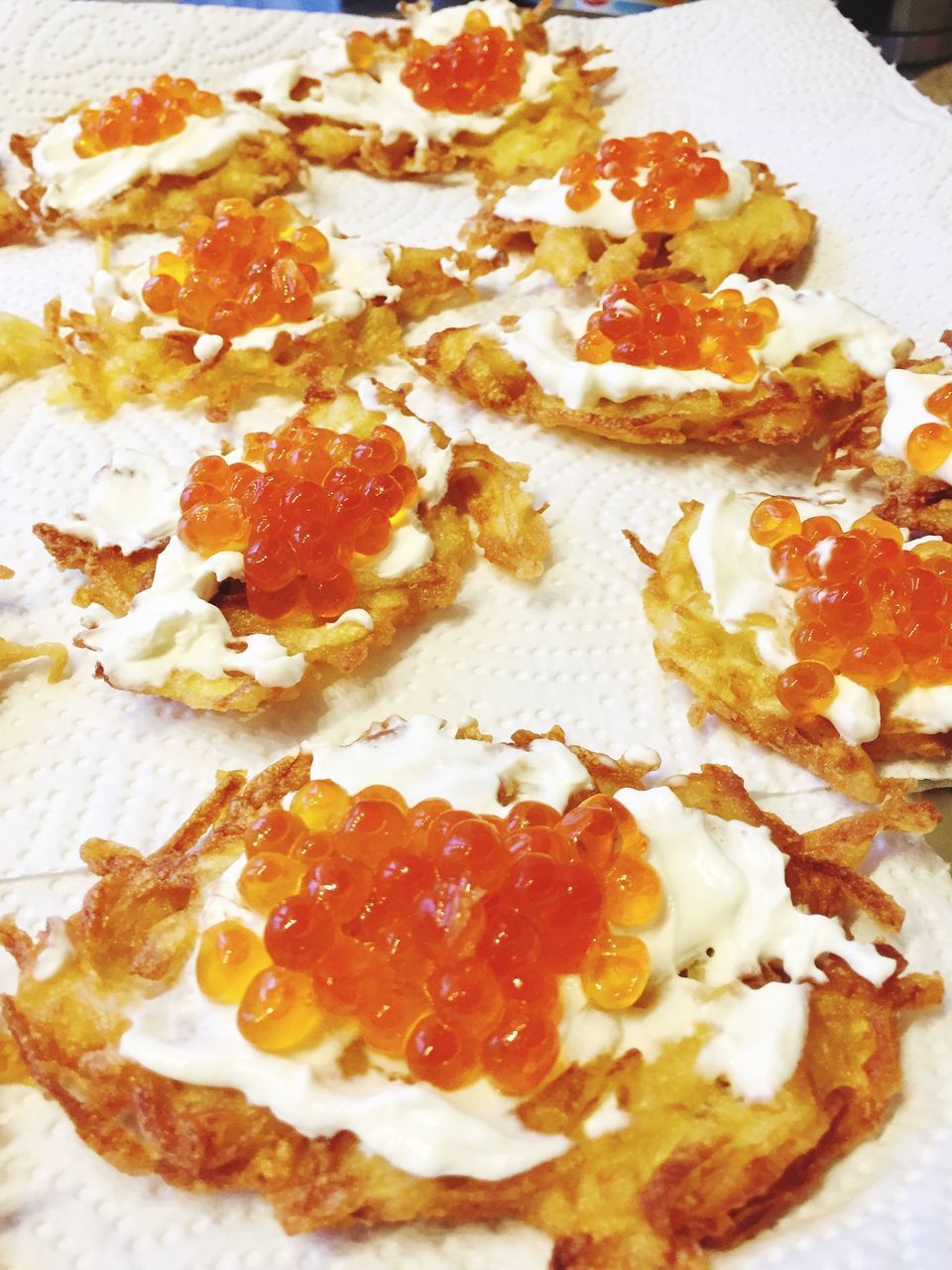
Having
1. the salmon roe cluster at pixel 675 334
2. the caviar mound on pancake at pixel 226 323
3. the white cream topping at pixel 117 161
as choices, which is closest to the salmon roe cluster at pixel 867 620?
the salmon roe cluster at pixel 675 334

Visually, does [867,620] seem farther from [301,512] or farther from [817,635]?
[301,512]

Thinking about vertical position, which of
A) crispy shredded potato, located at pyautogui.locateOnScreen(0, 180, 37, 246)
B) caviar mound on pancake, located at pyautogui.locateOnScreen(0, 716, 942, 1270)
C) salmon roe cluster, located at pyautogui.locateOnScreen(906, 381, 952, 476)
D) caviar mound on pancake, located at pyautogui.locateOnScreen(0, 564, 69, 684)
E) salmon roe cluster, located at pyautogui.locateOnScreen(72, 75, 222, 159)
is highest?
salmon roe cluster, located at pyautogui.locateOnScreen(72, 75, 222, 159)

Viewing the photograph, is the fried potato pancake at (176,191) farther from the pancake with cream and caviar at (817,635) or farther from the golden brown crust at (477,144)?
the pancake with cream and caviar at (817,635)

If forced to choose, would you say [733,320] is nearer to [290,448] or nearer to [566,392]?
[566,392]

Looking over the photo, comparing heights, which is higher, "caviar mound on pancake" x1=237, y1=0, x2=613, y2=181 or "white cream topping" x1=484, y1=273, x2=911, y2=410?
"caviar mound on pancake" x1=237, y1=0, x2=613, y2=181

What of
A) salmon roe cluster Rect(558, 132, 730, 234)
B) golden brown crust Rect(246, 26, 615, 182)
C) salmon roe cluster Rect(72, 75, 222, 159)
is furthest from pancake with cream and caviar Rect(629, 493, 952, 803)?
salmon roe cluster Rect(72, 75, 222, 159)

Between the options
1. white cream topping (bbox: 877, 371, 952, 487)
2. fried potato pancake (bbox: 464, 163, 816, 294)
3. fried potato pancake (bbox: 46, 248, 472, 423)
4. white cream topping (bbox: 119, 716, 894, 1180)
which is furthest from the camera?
fried potato pancake (bbox: 464, 163, 816, 294)

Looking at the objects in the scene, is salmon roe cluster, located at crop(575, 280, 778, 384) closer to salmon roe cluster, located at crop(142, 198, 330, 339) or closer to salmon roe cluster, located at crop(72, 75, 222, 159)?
salmon roe cluster, located at crop(142, 198, 330, 339)

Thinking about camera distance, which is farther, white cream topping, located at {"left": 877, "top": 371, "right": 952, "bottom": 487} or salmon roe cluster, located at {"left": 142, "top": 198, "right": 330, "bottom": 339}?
salmon roe cluster, located at {"left": 142, "top": 198, "right": 330, "bottom": 339}
